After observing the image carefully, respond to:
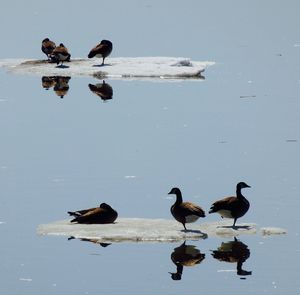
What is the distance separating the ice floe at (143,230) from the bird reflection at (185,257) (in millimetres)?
439

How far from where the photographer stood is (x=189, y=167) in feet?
80.4

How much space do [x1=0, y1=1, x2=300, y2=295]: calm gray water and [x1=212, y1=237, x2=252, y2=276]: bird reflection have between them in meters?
0.07

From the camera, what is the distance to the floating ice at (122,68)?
35.1 meters

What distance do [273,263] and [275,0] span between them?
150 feet

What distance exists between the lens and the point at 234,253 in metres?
18.8

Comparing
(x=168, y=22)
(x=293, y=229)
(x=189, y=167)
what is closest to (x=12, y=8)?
(x=168, y=22)

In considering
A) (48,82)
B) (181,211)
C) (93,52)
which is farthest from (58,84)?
(181,211)

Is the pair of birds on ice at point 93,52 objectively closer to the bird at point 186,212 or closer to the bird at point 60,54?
the bird at point 60,54

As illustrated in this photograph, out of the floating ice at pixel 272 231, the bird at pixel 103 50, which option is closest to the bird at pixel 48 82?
the bird at pixel 103 50

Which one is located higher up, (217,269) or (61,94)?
(61,94)

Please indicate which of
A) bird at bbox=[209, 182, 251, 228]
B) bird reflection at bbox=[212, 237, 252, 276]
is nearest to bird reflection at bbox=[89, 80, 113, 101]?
bird at bbox=[209, 182, 251, 228]

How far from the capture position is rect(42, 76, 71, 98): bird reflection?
112ft

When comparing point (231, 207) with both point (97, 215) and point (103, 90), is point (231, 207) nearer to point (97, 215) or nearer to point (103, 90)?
point (97, 215)

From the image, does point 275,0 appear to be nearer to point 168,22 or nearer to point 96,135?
point 168,22
